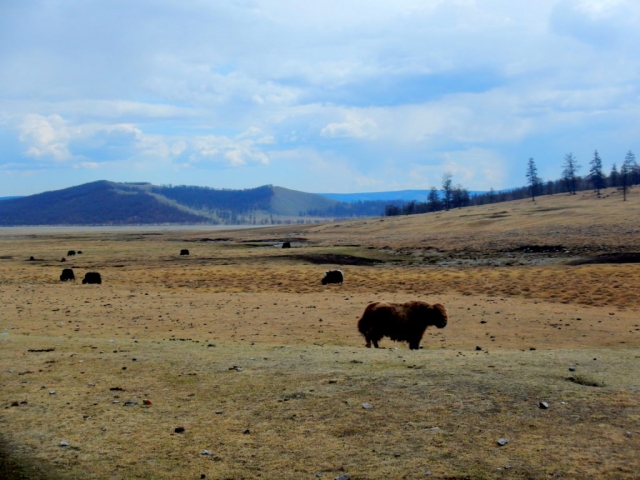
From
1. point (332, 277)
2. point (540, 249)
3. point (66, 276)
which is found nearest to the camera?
point (332, 277)

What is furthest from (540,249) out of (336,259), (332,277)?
(332,277)

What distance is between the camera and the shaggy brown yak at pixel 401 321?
47.6ft

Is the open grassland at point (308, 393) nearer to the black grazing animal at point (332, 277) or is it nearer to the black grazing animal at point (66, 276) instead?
the black grazing animal at point (332, 277)

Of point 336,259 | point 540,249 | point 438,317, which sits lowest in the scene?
point 540,249

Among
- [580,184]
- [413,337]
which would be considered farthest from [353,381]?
[580,184]

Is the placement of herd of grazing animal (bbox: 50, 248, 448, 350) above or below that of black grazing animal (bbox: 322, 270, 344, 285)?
above

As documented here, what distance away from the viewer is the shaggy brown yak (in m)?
14.5

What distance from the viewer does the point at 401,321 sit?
1449cm

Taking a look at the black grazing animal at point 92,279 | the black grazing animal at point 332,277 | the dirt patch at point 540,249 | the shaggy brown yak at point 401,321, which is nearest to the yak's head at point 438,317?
the shaggy brown yak at point 401,321

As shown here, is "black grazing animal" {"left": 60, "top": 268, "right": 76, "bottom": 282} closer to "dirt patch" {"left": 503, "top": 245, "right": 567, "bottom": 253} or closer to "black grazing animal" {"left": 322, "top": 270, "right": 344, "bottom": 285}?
"black grazing animal" {"left": 322, "top": 270, "right": 344, "bottom": 285}

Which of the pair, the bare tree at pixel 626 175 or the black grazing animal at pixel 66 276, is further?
the bare tree at pixel 626 175

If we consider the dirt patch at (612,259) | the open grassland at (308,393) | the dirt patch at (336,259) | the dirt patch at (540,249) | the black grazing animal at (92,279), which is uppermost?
the black grazing animal at (92,279)

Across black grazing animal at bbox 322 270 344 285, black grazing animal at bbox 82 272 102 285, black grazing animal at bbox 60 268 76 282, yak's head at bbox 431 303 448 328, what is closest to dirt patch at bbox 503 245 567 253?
black grazing animal at bbox 322 270 344 285

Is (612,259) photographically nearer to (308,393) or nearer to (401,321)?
(401,321)
